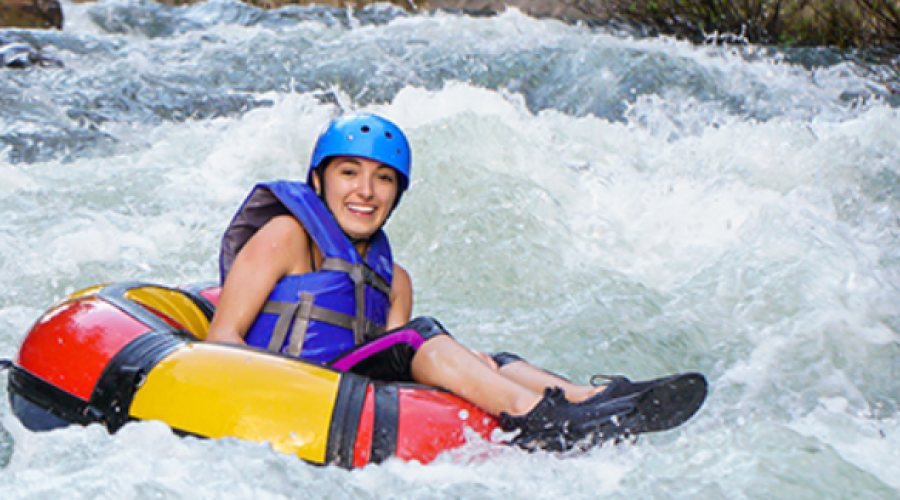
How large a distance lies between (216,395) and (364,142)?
1.13 m

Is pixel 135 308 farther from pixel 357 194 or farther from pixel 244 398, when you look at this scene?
pixel 357 194

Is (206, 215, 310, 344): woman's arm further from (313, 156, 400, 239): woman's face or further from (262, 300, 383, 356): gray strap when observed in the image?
(313, 156, 400, 239): woman's face

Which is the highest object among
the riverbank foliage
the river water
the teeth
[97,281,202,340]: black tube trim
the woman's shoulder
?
the riverbank foliage

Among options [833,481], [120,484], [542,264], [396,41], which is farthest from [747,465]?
[396,41]

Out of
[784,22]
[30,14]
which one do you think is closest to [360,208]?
[30,14]

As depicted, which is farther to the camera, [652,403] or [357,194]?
[357,194]

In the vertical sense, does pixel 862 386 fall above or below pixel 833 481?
below

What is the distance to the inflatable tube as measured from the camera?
2.59 metres

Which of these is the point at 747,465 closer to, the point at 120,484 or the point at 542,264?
the point at 120,484

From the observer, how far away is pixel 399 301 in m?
3.61

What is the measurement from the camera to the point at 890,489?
254cm

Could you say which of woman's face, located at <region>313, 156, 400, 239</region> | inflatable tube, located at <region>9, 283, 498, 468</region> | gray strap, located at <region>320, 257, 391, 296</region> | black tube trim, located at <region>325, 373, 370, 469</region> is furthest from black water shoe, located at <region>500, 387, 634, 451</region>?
woman's face, located at <region>313, 156, 400, 239</region>

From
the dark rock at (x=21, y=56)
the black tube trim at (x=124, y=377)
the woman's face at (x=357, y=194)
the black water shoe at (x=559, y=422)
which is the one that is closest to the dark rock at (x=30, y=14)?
the dark rock at (x=21, y=56)

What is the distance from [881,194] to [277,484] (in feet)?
16.6
